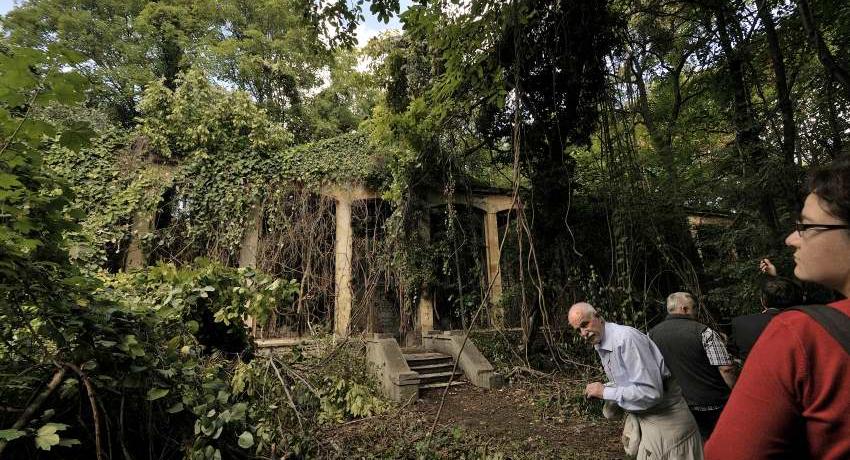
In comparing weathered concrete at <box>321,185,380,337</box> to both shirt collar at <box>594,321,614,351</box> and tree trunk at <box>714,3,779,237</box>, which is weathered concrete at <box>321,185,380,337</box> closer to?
tree trunk at <box>714,3,779,237</box>

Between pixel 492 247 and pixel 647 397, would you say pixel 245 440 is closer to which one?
pixel 647 397

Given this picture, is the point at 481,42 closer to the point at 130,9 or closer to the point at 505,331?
the point at 505,331

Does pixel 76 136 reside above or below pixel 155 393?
above

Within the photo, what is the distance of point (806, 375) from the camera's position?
803mm

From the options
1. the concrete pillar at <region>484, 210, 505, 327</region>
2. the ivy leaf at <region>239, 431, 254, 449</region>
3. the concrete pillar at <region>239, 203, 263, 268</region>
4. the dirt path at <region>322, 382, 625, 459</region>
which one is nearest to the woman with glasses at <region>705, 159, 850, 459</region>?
the ivy leaf at <region>239, 431, 254, 449</region>

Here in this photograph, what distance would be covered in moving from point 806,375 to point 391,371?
6982mm

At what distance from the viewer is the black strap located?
0.78 m

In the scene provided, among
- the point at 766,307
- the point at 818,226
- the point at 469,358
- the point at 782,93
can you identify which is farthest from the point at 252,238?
the point at 818,226

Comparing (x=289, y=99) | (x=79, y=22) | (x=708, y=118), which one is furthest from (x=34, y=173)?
(x=79, y=22)

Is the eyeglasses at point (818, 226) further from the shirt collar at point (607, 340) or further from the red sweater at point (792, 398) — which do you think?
the shirt collar at point (607, 340)

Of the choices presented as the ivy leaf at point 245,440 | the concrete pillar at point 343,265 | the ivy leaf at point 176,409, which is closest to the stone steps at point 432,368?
the concrete pillar at point 343,265

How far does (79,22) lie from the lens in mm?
16344

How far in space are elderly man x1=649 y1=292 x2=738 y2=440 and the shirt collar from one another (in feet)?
2.29

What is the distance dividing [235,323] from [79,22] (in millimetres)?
18021
